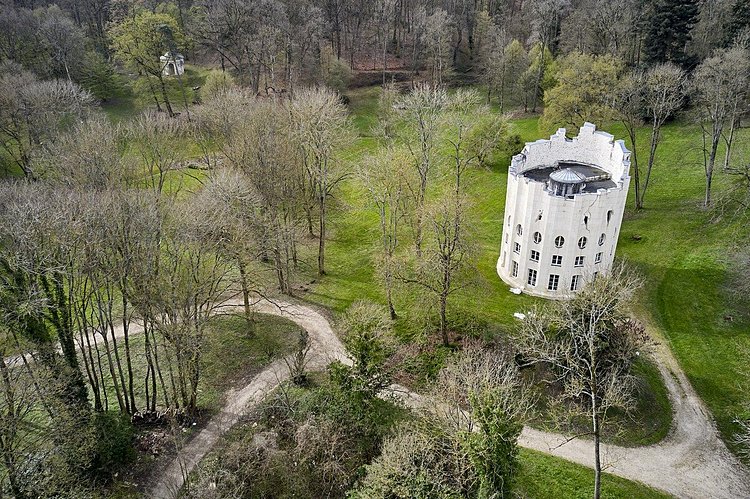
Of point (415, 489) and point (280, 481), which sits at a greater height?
point (415, 489)

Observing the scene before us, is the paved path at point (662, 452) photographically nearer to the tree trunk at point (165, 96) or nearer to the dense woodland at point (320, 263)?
the dense woodland at point (320, 263)

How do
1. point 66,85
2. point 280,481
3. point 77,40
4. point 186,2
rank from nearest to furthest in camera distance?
1. point 280,481
2. point 66,85
3. point 77,40
4. point 186,2

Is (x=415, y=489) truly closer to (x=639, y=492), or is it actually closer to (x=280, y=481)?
(x=280, y=481)

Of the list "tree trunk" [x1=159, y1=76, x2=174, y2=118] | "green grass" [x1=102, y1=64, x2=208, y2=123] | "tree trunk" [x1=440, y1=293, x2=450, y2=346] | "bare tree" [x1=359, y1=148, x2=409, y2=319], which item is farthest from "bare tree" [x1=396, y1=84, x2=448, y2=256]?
"tree trunk" [x1=159, y1=76, x2=174, y2=118]

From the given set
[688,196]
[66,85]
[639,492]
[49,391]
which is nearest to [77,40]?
[66,85]

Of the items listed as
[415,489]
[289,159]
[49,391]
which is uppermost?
[289,159]

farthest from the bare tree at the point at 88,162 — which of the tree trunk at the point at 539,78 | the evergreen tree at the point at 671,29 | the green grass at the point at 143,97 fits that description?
the evergreen tree at the point at 671,29

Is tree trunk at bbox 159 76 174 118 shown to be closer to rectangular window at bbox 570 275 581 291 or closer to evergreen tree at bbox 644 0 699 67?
rectangular window at bbox 570 275 581 291
